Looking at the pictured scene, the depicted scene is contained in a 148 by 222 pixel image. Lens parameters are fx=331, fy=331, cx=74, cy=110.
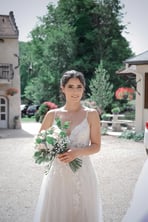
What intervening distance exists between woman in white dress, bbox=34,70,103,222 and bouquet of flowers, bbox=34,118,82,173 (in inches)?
5.4

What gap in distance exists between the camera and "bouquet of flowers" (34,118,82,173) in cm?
288

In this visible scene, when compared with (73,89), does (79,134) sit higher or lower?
lower

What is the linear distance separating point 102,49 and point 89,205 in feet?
89.1

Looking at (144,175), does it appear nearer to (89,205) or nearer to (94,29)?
(89,205)

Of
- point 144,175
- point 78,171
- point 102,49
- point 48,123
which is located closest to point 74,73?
point 48,123

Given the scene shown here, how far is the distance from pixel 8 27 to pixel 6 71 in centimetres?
283

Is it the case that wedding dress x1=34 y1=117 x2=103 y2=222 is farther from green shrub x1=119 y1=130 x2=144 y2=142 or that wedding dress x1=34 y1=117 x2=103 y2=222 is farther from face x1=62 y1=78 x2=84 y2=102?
green shrub x1=119 y1=130 x2=144 y2=142

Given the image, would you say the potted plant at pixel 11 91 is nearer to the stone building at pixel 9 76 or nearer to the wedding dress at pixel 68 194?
the stone building at pixel 9 76

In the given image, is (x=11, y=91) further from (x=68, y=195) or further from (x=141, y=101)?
(x=68, y=195)

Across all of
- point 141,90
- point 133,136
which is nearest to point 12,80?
point 141,90

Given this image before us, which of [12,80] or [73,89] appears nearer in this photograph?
[73,89]

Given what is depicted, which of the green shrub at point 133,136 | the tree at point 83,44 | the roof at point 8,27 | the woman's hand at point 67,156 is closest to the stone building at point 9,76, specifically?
the roof at point 8,27

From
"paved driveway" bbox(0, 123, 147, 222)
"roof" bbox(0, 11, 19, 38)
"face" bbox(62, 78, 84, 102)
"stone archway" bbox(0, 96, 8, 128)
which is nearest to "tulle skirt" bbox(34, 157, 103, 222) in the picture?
"face" bbox(62, 78, 84, 102)

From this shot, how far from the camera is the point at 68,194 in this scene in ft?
10.5
